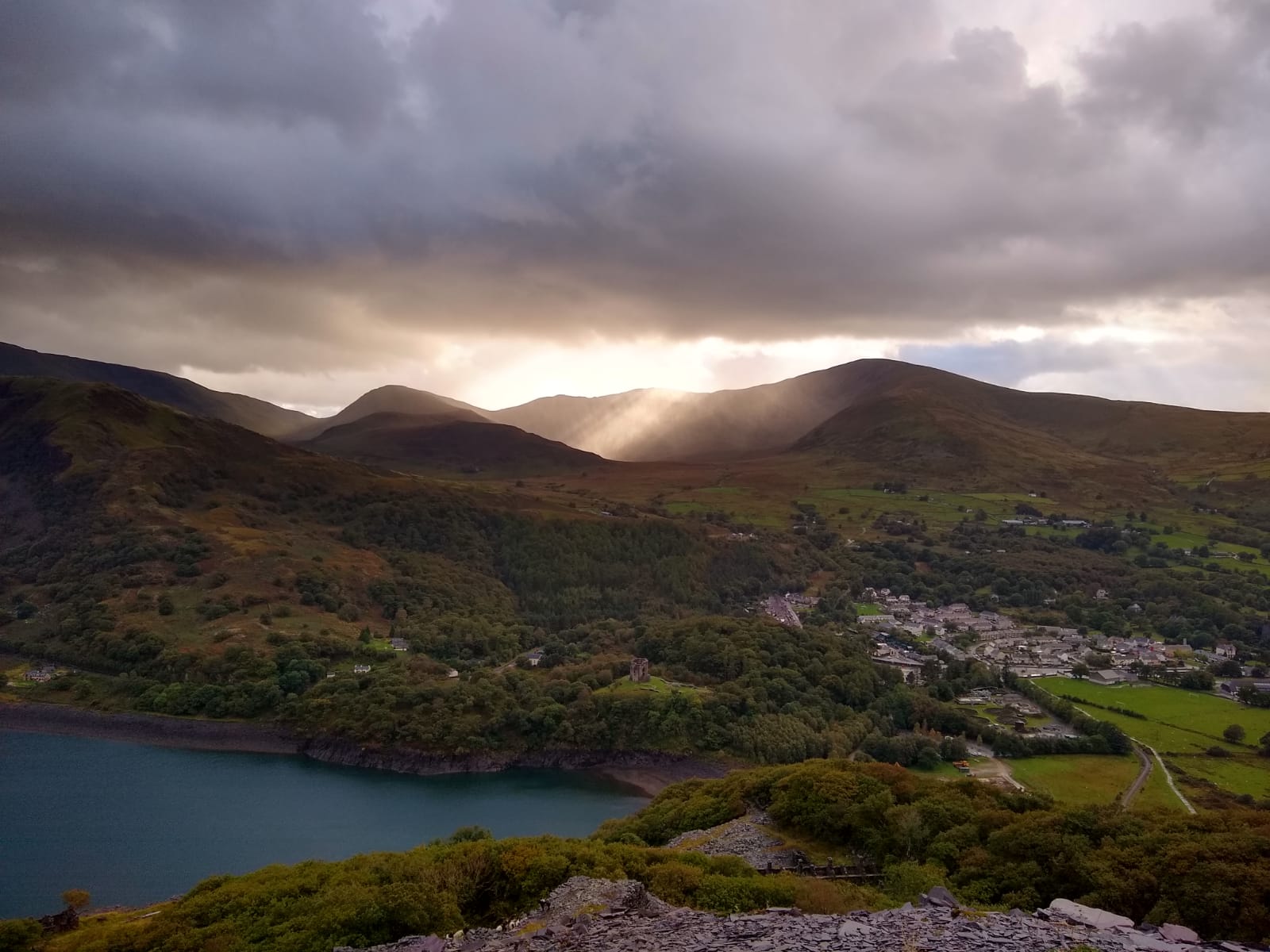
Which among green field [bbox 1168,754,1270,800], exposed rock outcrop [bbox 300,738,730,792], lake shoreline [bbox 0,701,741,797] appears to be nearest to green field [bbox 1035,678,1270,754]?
green field [bbox 1168,754,1270,800]

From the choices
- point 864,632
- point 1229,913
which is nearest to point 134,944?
point 1229,913

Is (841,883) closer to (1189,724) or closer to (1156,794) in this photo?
(1156,794)

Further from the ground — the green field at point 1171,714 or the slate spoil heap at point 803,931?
the slate spoil heap at point 803,931

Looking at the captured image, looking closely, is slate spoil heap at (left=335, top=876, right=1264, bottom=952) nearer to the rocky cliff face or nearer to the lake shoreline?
the lake shoreline

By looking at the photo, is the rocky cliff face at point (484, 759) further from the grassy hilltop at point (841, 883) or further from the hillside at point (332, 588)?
the grassy hilltop at point (841, 883)

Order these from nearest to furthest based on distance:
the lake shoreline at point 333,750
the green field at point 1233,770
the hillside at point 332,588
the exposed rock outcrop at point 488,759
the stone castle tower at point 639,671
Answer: the green field at point 1233,770
the lake shoreline at point 333,750
the exposed rock outcrop at point 488,759
the hillside at point 332,588
the stone castle tower at point 639,671

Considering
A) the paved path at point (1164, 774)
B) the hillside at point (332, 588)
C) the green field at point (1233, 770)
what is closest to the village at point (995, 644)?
the hillside at point (332, 588)
